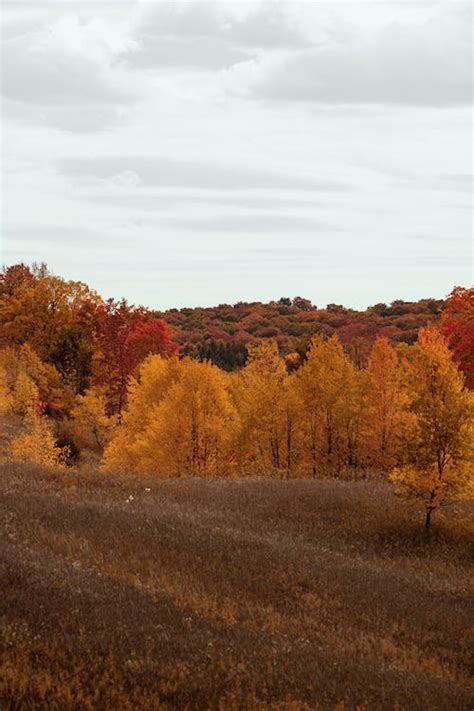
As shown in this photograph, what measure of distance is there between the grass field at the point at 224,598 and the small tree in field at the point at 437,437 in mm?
1859

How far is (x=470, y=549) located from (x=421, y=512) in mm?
4224

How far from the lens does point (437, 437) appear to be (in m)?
26.5

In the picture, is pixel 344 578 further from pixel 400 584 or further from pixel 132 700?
pixel 132 700

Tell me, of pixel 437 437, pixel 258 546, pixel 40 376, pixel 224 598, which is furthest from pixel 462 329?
pixel 40 376

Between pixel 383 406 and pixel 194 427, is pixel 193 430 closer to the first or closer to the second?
pixel 194 427

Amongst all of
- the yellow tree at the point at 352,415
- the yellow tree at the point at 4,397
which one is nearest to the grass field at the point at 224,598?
the yellow tree at the point at 352,415

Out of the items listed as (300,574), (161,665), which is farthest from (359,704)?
Result: (300,574)

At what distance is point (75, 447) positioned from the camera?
5581 centimetres

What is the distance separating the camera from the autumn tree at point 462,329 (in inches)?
1790

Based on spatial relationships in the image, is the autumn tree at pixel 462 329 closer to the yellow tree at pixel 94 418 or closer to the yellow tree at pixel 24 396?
the yellow tree at pixel 94 418

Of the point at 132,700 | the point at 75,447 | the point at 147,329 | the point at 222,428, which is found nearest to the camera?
the point at 132,700

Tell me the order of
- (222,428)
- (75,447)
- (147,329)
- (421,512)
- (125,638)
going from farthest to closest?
(147,329), (75,447), (222,428), (421,512), (125,638)

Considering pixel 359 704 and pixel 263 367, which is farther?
pixel 263 367

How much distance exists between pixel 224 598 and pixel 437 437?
1387 centimetres
